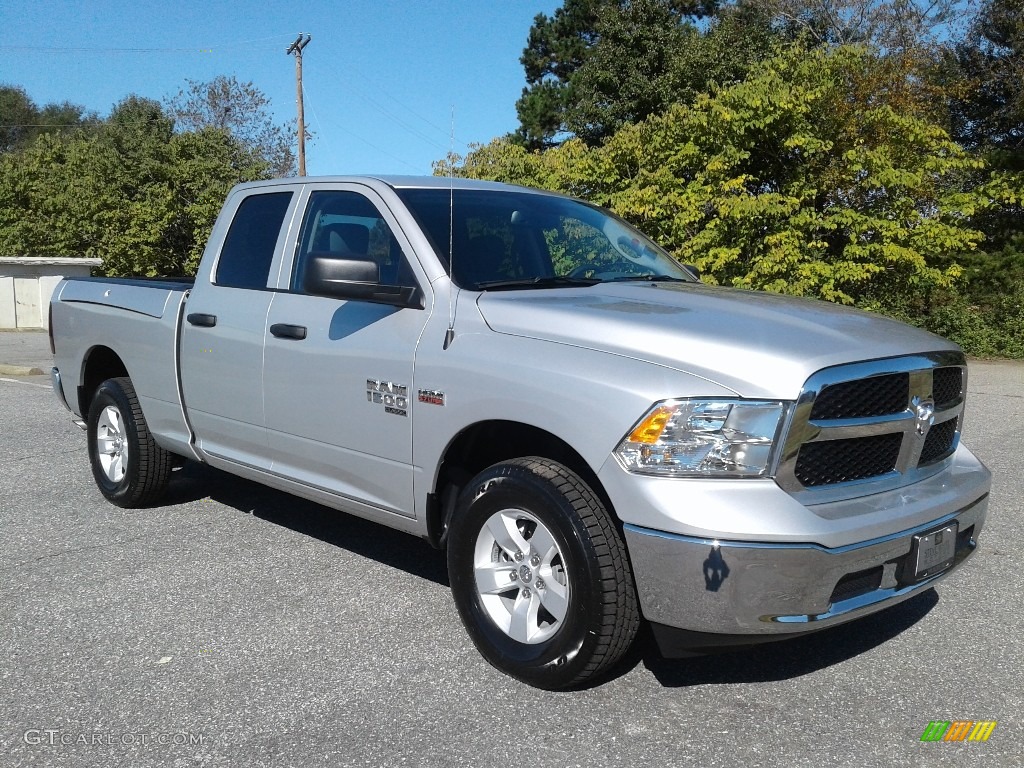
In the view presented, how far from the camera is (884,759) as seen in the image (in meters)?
3.07

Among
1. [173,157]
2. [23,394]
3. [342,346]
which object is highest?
[173,157]

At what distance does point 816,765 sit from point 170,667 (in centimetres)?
231

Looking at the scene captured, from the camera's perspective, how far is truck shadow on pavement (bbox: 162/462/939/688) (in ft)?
12.1

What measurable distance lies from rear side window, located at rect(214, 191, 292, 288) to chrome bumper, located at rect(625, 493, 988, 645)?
2636mm

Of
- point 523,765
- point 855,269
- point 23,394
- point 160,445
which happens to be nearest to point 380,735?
point 523,765

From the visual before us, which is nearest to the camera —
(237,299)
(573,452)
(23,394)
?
(573,452)

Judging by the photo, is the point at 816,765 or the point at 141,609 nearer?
the point at 816,765

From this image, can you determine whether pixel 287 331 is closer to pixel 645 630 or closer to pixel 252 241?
pixel 252 241

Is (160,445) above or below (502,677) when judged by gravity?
above

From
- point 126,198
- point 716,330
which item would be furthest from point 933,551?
point 126,198

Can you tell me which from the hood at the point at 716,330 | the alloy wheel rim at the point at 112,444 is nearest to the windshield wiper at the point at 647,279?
the hood at the point at 716,330

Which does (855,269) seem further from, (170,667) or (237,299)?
(170,667)

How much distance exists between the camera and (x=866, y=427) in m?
3.26

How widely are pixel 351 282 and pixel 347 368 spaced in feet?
1.56
